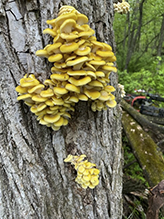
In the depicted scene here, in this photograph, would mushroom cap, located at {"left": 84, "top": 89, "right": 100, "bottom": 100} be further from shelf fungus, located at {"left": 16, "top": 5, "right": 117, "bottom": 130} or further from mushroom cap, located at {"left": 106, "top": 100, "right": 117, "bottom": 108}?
mushroom cap, located at {"left": 106, "top": 100, "right": 117, "bottom": 108}

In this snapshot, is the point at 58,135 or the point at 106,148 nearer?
the point at 58,135

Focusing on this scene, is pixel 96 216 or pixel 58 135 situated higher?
pixel 58 135

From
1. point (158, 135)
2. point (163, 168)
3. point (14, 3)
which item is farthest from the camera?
point (158, 135)

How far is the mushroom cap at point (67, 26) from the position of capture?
3.61ft

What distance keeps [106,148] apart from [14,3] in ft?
5.98

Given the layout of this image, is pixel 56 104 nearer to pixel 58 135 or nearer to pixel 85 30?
pixel 58 135

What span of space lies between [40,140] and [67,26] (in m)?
1.13

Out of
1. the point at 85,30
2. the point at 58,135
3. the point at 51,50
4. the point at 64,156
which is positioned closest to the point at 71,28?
the point at 85,30

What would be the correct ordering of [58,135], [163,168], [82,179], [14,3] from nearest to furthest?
[14,3]
[82,179]
[58,135]
[163,168]

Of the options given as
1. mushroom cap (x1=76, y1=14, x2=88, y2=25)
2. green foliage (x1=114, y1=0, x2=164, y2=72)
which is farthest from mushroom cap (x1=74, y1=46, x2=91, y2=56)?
green foliage (x1=114, y1=0, x2=164, y2=72)

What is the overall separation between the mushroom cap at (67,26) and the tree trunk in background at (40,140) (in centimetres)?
35

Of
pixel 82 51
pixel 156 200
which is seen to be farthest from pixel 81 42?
pixel 156 200

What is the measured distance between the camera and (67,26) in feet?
3.78

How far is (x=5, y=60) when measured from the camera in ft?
4.65
